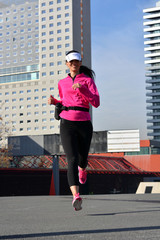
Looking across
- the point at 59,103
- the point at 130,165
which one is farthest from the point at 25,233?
the point at 130,165

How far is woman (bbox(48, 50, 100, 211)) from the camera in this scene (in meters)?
5.49

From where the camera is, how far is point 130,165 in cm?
7581

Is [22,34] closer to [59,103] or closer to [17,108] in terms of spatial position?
[17,108]

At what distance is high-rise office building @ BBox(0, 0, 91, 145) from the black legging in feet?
367

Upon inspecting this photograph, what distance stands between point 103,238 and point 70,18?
120 metres

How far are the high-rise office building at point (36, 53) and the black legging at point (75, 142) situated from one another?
11188cm

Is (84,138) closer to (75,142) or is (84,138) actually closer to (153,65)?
(75,142)

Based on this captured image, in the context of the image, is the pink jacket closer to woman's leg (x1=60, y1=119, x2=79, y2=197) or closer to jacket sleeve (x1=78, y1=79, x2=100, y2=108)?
jacket sleeve (x1=78, y1=79, x2=100, y2=108)

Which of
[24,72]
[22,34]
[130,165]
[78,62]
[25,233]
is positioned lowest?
[130,165]

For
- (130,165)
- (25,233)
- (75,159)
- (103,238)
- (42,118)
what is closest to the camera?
(103,238)

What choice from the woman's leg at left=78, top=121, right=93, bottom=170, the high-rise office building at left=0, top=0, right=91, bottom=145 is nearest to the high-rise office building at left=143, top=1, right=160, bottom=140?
the high-rise office building at left=0, top=0, right=91, bottom=145

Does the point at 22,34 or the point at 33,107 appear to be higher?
the point at 22,34

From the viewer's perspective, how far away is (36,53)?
12225 cm

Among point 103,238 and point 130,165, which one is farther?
point 130,165
